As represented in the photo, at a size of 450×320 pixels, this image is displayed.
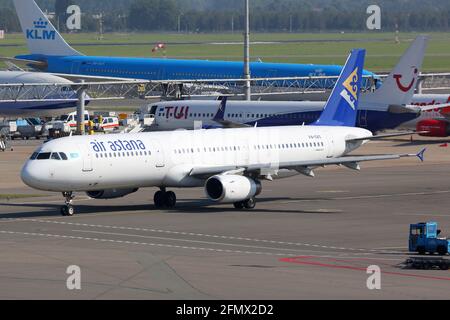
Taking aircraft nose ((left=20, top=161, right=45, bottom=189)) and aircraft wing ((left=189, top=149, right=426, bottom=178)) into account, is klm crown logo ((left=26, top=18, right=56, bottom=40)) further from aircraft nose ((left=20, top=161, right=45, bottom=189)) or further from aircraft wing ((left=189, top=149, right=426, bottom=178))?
aircraft nose ((left=20, top=161, right=45, bottom=189))

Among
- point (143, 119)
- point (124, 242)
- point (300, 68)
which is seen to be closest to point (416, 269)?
point (124, 242)

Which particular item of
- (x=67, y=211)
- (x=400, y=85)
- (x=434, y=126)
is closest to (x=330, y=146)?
(x=67, y=211)

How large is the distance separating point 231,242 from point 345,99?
22.6 meters

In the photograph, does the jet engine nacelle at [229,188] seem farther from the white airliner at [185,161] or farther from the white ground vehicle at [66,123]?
the white ground vehicle at [66,123]

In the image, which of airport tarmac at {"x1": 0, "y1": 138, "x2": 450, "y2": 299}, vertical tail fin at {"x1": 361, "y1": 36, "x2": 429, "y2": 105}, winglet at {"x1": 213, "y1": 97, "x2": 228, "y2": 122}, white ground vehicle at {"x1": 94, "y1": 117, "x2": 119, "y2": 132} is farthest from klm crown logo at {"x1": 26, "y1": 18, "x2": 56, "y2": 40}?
airport tarmac at {"x1": 0, "y1": 138, "x2": 450, "y2": 299}

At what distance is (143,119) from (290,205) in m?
47.8

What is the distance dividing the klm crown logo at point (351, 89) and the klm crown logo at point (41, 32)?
90.8 m

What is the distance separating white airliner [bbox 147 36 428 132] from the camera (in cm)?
9619

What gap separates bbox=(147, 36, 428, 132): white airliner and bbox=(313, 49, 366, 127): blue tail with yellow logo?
2597 cm

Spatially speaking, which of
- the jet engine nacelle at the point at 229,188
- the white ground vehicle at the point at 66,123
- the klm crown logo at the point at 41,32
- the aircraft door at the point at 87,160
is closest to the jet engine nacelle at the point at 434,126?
the white ground vehicle at the point at 66,123

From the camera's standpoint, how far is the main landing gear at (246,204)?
58594 mm

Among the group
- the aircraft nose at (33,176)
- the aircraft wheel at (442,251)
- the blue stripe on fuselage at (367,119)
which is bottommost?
the aircraft wheel at (442,251)

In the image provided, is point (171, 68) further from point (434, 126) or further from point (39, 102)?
point (434, 126)
